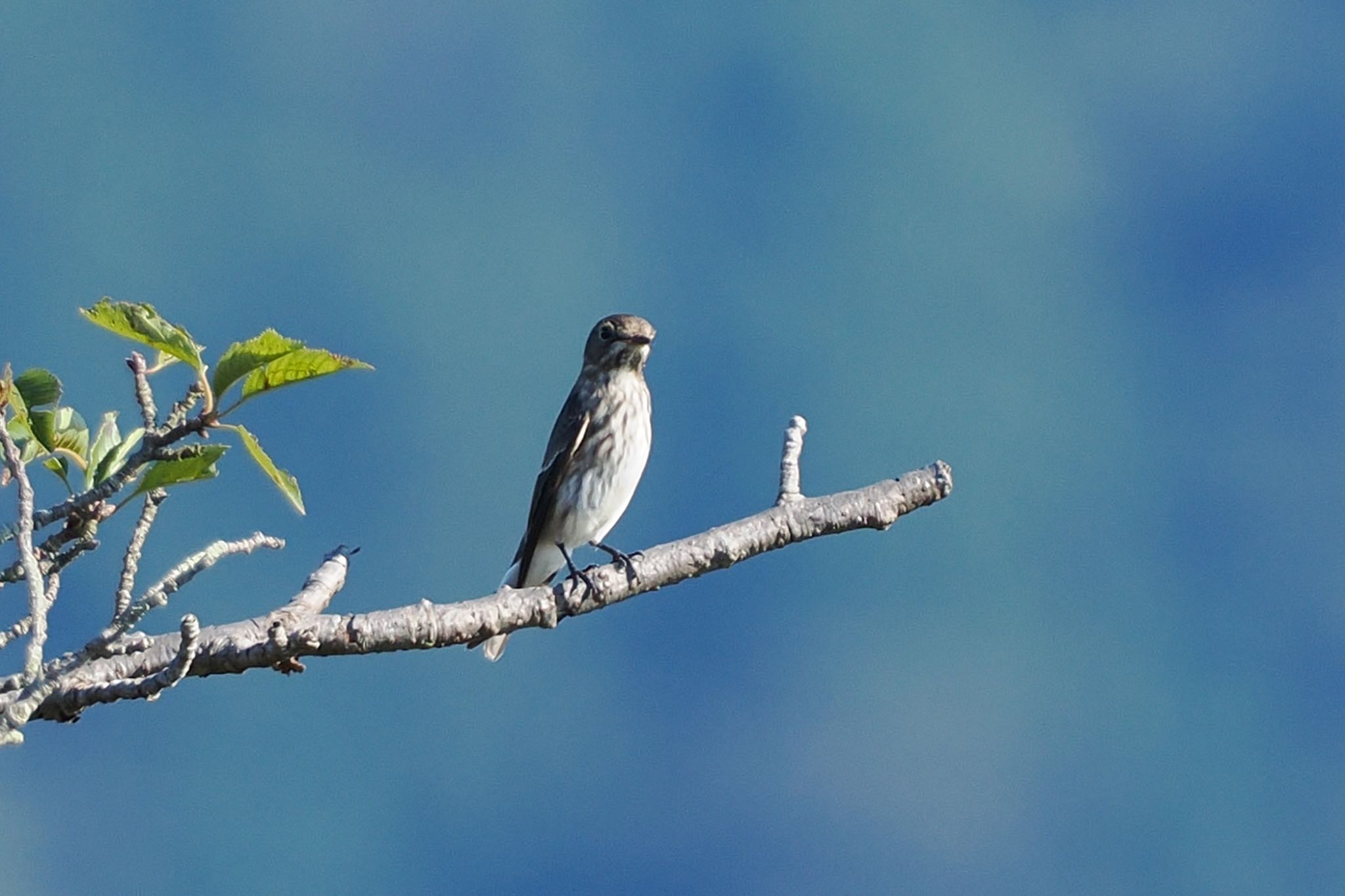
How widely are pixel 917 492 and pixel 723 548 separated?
2.30 feet

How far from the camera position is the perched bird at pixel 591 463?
7.81 metres

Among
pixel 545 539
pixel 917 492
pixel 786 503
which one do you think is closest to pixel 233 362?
pixel 786 503

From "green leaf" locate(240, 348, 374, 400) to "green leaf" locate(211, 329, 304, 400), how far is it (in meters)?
0.01

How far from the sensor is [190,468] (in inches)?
126

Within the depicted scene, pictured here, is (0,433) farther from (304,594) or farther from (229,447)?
(304,594)

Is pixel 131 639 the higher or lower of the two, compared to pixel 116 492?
lower

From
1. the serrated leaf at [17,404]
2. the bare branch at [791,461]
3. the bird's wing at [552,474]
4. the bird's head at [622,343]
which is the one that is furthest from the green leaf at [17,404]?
the bird's head at [622,343]

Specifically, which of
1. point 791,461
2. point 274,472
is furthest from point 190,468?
point 791,461

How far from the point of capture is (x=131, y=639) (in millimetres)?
3078

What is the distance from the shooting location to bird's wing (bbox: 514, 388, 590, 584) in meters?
7.85

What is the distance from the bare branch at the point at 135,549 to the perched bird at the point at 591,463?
13.8 ft

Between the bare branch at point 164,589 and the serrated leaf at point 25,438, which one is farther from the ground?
the serrated leaf at point 25,438

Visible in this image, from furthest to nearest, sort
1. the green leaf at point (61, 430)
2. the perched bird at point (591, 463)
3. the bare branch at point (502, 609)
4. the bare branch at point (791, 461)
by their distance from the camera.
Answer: the perched bird at point (591, 463) → the bare branch at point (791, 461) → the bare branch at point (502, 609) → the green leaf at point (61, 430)

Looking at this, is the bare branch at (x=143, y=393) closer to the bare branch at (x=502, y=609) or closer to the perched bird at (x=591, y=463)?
the bare branch at (x=502, y=609)
